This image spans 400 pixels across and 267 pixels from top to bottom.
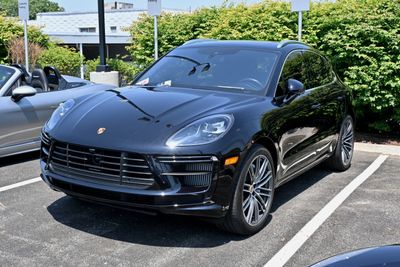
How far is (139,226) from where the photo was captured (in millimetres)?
4426

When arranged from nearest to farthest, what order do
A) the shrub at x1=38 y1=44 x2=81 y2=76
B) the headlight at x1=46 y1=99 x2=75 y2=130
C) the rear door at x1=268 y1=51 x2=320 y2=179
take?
the headlight at x1=46 y1=99 x2=75 y2=130 < the rear door at x1=268 y1=51 x2=320 y2=179 < the shrub at x1=38 y1=44 x2=81 y2=76

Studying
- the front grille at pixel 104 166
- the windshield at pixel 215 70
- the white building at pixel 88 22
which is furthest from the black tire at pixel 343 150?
the white building at pixel 88 22

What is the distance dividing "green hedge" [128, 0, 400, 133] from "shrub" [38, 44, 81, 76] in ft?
15.7

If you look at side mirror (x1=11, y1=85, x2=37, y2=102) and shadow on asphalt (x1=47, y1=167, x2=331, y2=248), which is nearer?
shadow on asphalt (x1=47, y1=167, x2=331, y2=248)

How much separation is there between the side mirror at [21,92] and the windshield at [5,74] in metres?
0.26

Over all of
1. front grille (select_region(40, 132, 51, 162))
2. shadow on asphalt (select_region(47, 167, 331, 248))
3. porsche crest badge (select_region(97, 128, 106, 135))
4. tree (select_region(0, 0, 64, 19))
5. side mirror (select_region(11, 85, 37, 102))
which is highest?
tree (select_region(0, 0, 64, 19))

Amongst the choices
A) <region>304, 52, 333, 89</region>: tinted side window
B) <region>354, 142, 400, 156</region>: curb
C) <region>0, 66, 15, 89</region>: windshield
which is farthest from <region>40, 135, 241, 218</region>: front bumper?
<region>354, 142, 400, 156</region>: curb

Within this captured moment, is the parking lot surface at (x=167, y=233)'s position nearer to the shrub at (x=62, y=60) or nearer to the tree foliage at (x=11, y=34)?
the shrub at (x=62, y=60)

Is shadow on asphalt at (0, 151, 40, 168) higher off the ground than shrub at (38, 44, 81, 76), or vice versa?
shrub at (38, 44, 81, 76)

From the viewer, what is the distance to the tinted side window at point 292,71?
4.97 meters

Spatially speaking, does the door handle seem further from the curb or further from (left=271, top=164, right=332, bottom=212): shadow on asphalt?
the curb

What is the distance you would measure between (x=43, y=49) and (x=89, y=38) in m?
15.7

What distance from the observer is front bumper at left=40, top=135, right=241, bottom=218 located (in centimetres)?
381

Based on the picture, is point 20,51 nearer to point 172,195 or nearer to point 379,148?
point 379,148
